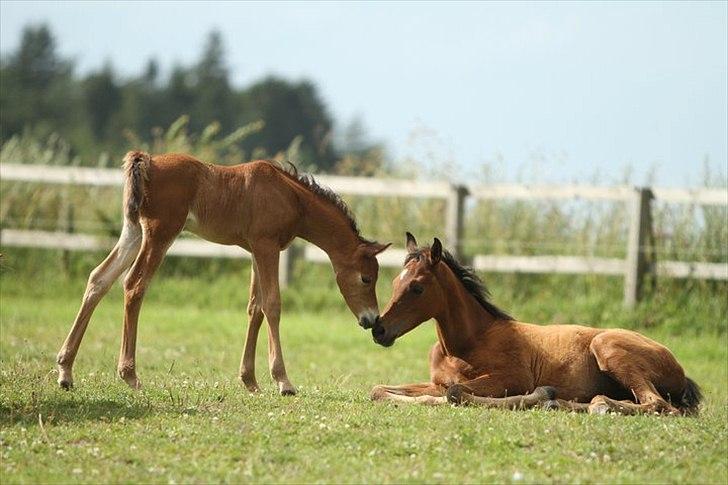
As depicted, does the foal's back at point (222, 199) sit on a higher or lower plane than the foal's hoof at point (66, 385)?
higher

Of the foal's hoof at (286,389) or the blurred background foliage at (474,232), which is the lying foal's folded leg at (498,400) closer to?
the foal's hoof at (286,389)

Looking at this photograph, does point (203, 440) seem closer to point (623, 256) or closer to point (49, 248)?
point (623, 256)

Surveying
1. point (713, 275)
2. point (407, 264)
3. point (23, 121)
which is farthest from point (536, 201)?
point (23, 121)

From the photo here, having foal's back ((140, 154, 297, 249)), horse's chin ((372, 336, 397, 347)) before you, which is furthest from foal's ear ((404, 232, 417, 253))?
foal's back ((140, 154, 297, 249))

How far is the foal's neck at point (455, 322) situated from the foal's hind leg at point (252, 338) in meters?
1.47

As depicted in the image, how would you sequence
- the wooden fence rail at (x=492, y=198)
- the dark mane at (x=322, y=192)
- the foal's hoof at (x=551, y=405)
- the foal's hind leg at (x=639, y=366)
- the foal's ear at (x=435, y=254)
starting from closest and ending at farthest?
the foal's hoof at (x=551, y=405), the foal's hind leg at (x=639, y=366), the foal's ear at (x=435, y=254), the dark mane at (x=322, y=192), the wooden fence rail at (x=492, y=198)

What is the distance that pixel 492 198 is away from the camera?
18203 millimetres

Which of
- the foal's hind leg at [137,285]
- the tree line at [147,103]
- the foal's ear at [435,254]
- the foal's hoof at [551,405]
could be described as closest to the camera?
the foal's hoof at [551,405]

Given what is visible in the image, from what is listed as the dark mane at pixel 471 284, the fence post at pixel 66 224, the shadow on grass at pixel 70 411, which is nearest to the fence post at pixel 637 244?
the dark mane at pixel 471 284

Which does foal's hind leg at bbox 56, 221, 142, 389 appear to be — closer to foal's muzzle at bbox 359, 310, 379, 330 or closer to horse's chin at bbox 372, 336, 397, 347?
foal's muzzle at bbox 359, 310, 379, 330

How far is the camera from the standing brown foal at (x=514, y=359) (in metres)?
9.67

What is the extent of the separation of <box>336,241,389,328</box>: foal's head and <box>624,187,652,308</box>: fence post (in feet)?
22.8

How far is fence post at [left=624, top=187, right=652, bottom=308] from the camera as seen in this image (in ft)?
54.2

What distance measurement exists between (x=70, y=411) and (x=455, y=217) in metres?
9.91
